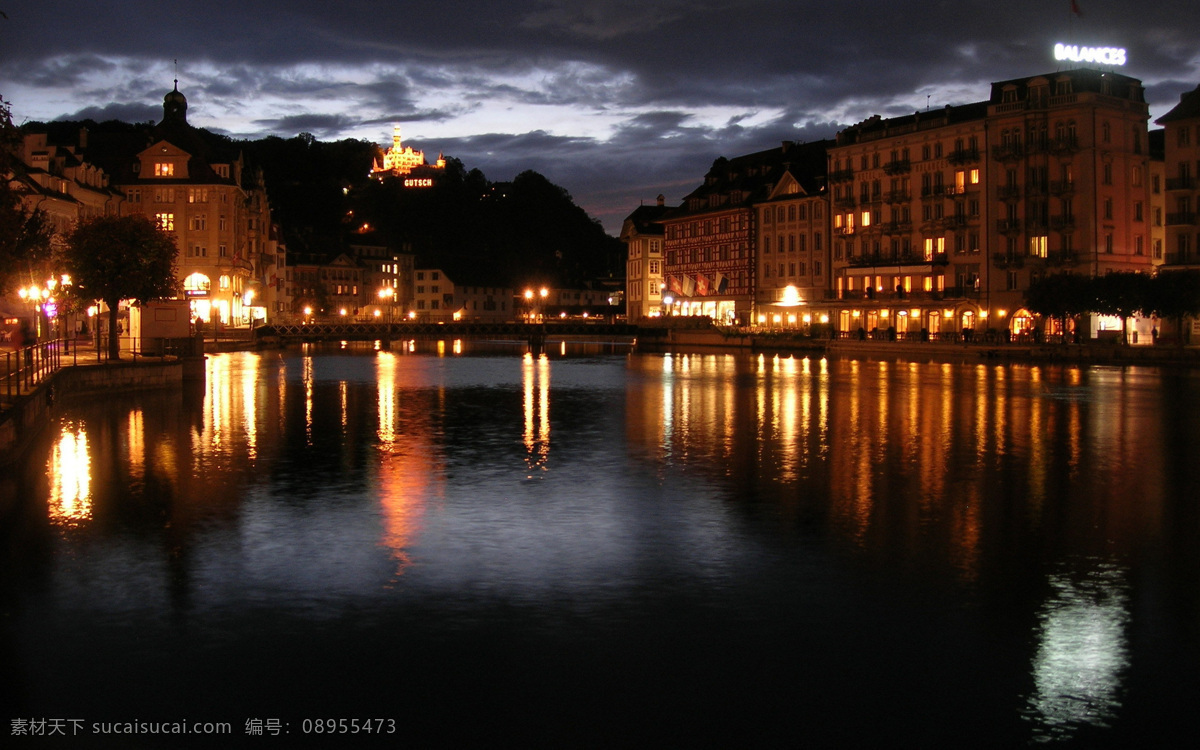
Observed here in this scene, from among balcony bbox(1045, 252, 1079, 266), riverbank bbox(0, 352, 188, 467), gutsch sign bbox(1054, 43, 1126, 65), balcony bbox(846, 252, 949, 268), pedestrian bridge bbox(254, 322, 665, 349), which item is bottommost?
riverbank bbox(0, 352, 188, 467)

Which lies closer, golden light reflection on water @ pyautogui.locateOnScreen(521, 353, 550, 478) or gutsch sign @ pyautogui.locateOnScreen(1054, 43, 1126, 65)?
golden light reflection on water @ pyautogui.locateOnScreen(521, 353, 550, 478)

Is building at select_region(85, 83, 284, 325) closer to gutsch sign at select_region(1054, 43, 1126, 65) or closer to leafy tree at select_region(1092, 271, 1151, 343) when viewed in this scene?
gutsch sign at select_region(1054, 43, 1126, 65)

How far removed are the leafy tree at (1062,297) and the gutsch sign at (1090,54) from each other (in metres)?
15.5

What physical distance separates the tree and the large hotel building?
188 ft

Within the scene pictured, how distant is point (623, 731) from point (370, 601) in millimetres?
4465

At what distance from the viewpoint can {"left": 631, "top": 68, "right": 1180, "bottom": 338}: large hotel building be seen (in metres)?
82.1

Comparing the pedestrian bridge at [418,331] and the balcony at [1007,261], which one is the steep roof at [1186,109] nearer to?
the balcony at [1007,261]

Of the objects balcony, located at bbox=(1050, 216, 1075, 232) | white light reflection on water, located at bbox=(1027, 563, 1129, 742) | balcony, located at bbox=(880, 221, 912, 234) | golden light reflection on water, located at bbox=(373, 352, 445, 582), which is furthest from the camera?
balcony, located at bbox=(880, 221, 912, 234)

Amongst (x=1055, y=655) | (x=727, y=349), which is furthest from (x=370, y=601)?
(x=727, y=349)

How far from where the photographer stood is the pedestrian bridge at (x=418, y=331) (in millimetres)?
107438

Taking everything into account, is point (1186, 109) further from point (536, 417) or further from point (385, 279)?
point (385, 279)

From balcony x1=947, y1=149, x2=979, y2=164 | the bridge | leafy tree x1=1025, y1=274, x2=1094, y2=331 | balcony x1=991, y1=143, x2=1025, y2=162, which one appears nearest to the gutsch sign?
balcony x1=991, y1=143, x2=1025, y2=162

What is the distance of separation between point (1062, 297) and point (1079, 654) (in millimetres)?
69045

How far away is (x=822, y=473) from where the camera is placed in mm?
23172
